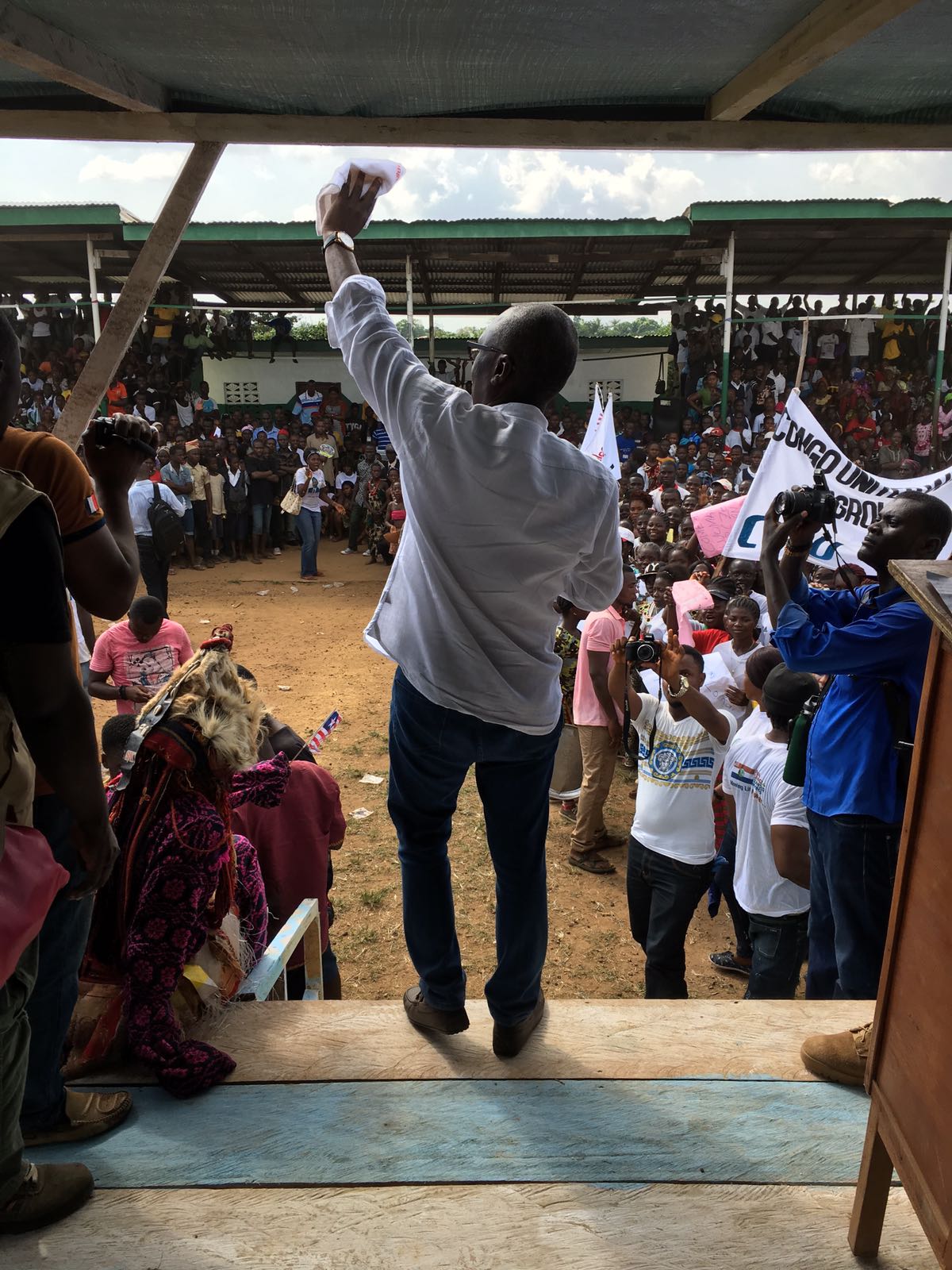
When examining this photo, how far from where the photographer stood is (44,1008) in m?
1.73

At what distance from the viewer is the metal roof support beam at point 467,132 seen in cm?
270

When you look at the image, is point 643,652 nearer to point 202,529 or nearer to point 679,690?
point 679,690

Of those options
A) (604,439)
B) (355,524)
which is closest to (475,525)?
(604,439)

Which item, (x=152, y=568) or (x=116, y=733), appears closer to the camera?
(x=116, y=733)

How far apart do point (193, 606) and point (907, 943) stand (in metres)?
11.7

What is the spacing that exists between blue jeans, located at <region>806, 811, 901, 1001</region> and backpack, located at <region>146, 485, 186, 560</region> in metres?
7.91

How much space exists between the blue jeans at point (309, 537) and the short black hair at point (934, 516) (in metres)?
11.8

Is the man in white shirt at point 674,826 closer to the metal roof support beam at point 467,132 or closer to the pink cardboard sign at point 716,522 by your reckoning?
the metal roof support beam at point 467,132

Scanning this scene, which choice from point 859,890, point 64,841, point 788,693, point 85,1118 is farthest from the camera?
point 788,693

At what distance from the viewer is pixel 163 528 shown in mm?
9094

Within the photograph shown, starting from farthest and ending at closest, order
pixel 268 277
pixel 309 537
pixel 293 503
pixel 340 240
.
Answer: pixel 268 277 < pixel 293 503 < pixel 309 537 < pixel 340 240

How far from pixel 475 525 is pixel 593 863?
3.98 metres

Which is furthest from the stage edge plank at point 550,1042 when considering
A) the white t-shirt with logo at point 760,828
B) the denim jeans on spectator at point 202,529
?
the denim jeans on spectator at point 202,529

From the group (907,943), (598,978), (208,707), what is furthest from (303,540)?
(907,943)
